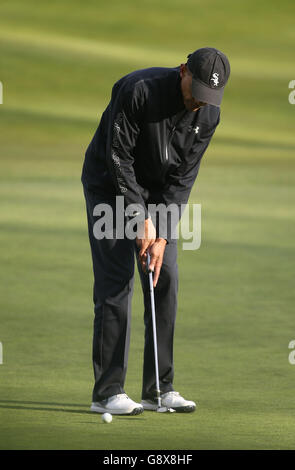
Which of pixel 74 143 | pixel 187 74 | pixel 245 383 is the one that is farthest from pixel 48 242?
pixel 74 143

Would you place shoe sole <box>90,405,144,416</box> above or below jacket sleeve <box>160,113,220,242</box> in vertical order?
below

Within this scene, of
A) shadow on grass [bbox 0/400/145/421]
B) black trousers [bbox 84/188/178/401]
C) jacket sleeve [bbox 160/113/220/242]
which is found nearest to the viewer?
shadow on grass [bbox 0/400/145/421]

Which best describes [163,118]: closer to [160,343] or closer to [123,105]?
[123,105]

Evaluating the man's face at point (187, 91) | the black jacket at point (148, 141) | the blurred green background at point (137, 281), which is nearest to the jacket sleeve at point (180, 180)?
the black jacket at point (148, 141)

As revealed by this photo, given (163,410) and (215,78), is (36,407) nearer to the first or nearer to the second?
(163,410)

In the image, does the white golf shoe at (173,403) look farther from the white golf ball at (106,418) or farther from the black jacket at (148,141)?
the black jacket at (148,141)

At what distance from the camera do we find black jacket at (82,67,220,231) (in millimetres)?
4430

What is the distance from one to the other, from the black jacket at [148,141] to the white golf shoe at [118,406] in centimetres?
83

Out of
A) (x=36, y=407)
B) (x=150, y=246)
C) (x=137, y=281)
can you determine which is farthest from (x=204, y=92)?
(x=137, y=281)

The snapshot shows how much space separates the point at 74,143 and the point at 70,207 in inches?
275

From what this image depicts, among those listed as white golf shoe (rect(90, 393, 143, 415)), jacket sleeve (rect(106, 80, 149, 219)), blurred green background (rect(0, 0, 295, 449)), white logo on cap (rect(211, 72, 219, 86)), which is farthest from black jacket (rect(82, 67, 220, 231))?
blurred green background (rect(0, 0, 295, 449))

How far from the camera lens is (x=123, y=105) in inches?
173

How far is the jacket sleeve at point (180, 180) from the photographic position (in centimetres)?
473

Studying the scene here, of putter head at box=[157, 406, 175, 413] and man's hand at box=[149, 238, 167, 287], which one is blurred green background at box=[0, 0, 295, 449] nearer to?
putter head at box=[157, 406, 175, 413]
